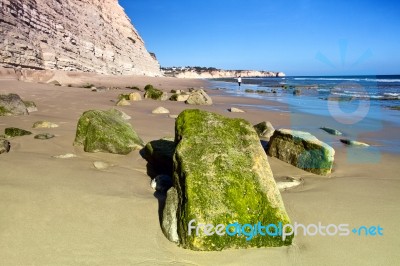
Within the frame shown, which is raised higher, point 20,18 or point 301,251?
point 20,18

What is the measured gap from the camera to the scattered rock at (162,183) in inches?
141

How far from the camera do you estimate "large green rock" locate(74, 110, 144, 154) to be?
482 centimetres

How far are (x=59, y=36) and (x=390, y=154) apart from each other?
33136 mm

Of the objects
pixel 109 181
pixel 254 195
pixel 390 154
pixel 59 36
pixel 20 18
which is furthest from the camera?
pixel 59 36

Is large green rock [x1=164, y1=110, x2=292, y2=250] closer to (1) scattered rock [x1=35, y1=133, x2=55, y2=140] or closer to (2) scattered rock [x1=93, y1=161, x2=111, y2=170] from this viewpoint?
(2) scattered rock [x1=93, y1=161, x2=111, y2=170]

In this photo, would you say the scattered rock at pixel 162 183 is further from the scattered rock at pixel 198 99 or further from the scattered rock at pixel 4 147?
the scattered rock at pixel 198 99

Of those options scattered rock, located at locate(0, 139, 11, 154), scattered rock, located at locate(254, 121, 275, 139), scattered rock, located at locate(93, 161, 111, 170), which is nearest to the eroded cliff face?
scattered rock, located at locate(0, 139, 11, 154)

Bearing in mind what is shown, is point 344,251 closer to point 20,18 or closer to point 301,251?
point 301,251

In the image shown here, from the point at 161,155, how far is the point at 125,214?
1.47m

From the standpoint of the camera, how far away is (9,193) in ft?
10.2

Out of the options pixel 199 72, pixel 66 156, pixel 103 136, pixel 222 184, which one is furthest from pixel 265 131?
pixel 199 72

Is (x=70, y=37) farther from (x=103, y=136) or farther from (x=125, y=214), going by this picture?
(x=125, y=214)

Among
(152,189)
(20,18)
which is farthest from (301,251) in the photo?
(20,18)

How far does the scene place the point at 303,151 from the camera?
4742 mm
